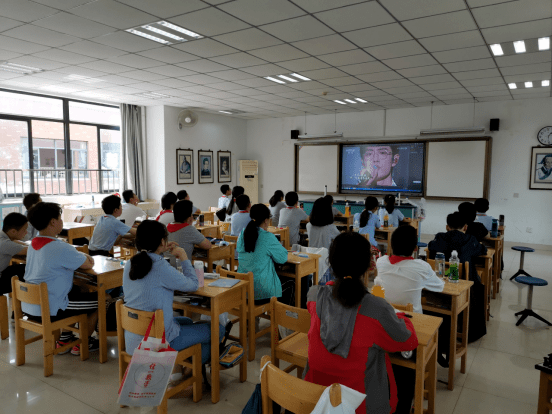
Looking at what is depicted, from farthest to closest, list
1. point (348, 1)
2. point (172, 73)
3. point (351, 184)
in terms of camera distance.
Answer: point (351, 184) → point (172, 73) → point (348, 1)

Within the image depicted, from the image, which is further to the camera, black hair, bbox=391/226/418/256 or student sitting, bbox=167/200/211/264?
student sitting, bbox=167/200/211/264

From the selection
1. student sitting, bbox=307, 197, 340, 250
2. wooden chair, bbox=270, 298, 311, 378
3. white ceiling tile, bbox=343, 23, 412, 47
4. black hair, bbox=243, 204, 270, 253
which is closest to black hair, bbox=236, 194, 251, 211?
student sitting, bbox=307, 197, 340, 250

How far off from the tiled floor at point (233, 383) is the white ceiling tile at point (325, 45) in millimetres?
3329

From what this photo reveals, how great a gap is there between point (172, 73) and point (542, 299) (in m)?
6.05

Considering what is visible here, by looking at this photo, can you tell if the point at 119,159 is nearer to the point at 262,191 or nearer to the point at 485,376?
the point at 262,191

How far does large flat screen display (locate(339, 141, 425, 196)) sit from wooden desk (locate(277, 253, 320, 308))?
6.15m

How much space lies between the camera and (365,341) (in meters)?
1.65

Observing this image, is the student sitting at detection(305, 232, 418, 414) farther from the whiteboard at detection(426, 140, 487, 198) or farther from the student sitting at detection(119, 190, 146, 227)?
the whiteboard at detection(426, 140, 487, 198)

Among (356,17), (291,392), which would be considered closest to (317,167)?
(356,17)

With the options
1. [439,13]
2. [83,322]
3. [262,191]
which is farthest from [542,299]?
[262,191]

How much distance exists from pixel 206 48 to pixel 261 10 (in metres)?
1.38

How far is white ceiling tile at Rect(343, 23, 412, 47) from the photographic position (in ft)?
13.5

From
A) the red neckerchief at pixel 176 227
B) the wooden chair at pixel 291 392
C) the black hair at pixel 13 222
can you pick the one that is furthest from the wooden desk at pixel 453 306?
the black hair at pixel 13 222

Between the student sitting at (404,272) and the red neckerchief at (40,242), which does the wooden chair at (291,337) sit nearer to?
the student sitting at (404,272)
